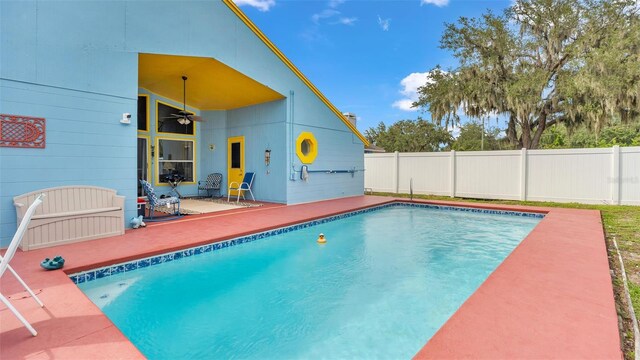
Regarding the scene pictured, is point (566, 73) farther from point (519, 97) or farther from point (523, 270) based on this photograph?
point (523, 270)

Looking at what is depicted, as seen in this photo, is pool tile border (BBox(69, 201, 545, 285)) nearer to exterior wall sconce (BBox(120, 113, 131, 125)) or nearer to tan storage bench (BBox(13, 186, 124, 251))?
tan storage bench (BBox(13, 186, 124, 251))

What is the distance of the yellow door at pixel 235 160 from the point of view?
31.4 feet

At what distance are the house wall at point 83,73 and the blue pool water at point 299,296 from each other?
2060 mm

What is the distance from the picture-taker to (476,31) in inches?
447

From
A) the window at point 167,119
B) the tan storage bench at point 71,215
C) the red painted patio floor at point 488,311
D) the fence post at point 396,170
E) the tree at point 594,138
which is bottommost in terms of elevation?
the red painted patio floor at point 488,311

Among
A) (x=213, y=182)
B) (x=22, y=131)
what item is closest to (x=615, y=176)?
(x=213, y=182)

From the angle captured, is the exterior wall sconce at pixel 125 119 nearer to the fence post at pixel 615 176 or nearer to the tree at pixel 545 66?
the tree at pixel 545 66

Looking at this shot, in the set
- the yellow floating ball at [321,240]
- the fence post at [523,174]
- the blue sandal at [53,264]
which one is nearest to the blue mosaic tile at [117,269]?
the blue sandal at [53,264]

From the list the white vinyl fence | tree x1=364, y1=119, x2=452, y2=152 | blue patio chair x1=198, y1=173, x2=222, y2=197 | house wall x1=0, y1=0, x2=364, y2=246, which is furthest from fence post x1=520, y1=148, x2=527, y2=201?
tree x1=364, y1=119, x2=452, y2=152

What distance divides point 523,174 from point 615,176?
7.10ft

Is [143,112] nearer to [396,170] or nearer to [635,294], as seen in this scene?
[396,170]

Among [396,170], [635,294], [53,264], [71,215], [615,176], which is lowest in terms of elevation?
[635,294]

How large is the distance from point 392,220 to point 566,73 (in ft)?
27.1

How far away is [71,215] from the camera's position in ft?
14.1
